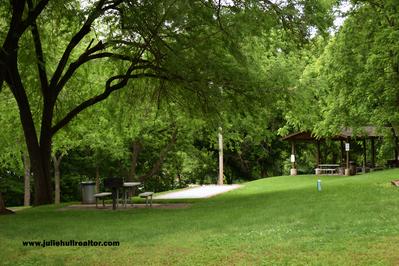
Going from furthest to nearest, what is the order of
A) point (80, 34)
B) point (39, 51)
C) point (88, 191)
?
point (88, 191), point (39, 51), point (80, 34)

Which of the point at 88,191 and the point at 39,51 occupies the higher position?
the point at 39,51

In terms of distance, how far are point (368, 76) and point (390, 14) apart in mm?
2629

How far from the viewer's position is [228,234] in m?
10.0

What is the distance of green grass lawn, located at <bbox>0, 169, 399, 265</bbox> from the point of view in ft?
25.9

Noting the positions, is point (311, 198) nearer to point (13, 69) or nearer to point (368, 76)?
point (368, 76)

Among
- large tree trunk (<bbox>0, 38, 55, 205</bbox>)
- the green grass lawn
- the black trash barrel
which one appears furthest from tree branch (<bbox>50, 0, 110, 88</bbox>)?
the green grass lawn

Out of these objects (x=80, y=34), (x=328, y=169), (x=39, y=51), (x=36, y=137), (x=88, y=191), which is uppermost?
(x=80, y=34)

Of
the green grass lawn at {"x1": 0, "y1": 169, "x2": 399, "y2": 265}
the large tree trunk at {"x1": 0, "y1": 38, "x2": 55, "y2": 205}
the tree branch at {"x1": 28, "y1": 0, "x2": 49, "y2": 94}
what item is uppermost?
the tree branch at {"x1": 28, "y1": 0, "x2": 49, "y2": 94}

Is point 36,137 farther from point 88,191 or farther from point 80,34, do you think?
point 80,34

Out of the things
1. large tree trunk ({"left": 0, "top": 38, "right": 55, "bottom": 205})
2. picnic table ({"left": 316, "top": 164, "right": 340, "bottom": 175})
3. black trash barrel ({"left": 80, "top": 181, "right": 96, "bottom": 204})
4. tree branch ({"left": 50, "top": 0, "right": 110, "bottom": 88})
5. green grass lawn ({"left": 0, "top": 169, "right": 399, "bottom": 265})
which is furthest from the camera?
picnic table ({"left": 316, "top": 164, "right": 340, "bottom": 175})

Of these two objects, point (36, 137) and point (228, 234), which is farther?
point (36, 137)

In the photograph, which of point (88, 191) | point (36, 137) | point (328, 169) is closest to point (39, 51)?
point (36, 137)

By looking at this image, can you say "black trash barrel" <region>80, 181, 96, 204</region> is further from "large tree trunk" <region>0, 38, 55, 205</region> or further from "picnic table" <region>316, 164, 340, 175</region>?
"picnic table" <region>316, 164, 340, 175</region>

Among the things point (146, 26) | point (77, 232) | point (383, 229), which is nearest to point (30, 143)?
point (146, 26)
